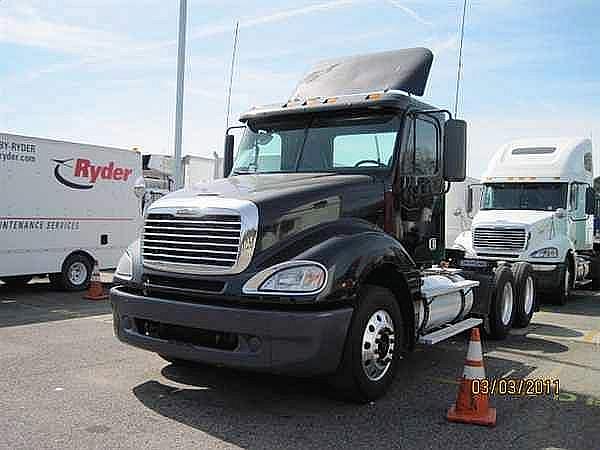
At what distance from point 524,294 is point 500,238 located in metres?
3.40

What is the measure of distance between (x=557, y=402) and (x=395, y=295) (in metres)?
1.63

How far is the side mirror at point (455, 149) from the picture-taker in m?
6.28

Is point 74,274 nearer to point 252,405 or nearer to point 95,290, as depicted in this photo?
point 95,290

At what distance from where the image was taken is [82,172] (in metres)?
13.0

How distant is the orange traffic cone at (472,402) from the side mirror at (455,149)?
6.74 feet

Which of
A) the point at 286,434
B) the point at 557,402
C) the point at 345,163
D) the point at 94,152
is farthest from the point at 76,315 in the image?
the point at 557,402

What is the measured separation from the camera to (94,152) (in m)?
13.2

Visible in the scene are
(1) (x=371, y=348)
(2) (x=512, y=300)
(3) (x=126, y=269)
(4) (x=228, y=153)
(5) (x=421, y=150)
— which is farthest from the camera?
(2) (x=512, y=300)

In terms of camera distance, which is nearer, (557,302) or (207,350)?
(207,350)

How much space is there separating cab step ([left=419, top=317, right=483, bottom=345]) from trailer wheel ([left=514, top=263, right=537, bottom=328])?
5.13 feet

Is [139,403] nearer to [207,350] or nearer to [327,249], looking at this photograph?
[207,350]

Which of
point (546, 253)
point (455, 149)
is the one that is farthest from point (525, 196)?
point (455, 149)

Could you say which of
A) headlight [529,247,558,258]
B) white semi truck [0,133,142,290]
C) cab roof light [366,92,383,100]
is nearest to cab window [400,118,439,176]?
cab roof light [366,92,383,100]

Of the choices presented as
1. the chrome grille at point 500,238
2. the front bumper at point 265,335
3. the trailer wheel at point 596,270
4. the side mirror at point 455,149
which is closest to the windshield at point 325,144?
the side mirror at point 455,149
